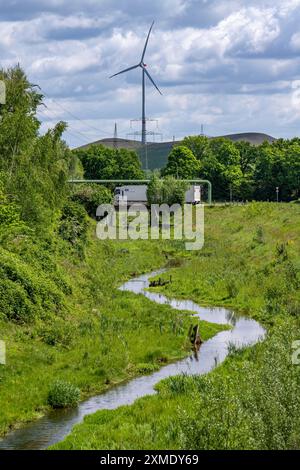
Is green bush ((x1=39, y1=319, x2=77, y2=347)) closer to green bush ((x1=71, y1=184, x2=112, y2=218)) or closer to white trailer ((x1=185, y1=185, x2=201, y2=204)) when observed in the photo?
green bush ((x1=71, y1=184, x2=112, y2=218))

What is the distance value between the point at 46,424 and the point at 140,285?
113 feet

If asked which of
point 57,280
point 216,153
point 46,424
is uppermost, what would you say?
point 216,153

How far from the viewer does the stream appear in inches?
1114

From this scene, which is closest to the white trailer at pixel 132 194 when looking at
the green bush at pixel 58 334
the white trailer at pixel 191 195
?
the white trailer at pixel 191 195

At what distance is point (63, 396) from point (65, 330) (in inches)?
367

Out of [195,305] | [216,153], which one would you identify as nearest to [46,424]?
[195,305]

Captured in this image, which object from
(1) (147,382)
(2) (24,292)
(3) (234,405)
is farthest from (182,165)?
(3) (234,405)

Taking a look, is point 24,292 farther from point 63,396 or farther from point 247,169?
point 247,169

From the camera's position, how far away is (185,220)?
367 ft

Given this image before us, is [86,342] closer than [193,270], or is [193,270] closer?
[86,342]

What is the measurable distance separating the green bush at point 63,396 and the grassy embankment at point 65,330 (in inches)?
13.6
